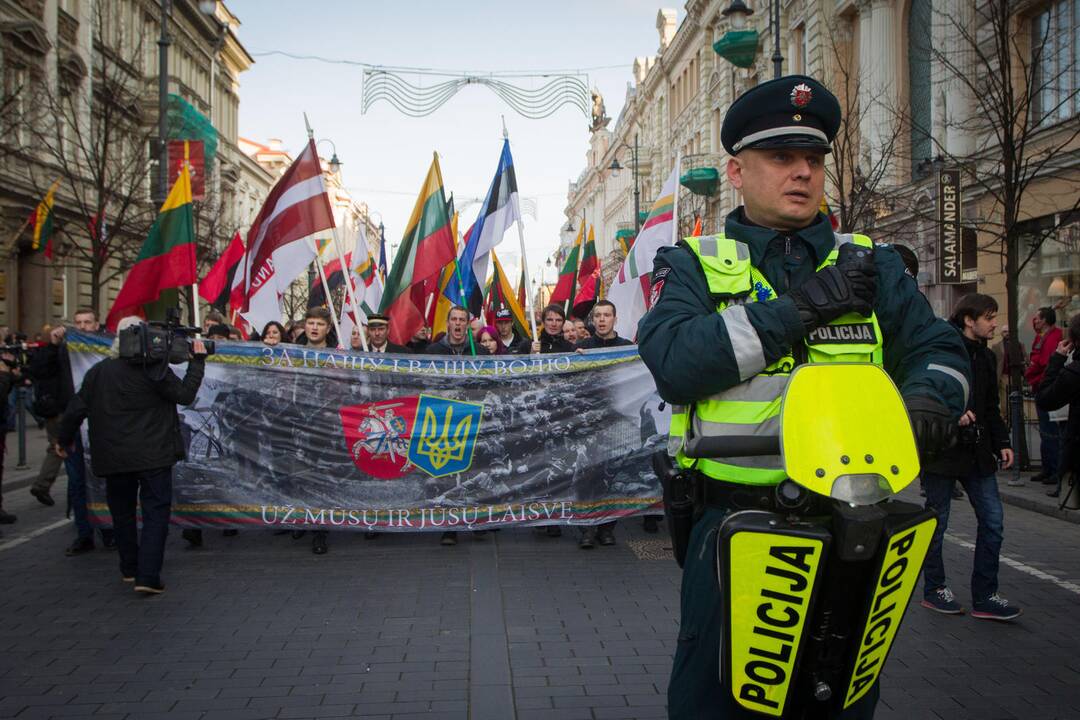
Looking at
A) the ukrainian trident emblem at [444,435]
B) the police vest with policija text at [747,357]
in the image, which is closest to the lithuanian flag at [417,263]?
the ukrainian trident emblem at [444,435]

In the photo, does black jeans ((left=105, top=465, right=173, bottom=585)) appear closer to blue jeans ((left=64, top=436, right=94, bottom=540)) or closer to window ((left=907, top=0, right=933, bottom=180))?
blue jeans ((left=64, top=436, right=94, bottom=540))

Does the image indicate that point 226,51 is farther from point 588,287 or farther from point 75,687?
point 75,687

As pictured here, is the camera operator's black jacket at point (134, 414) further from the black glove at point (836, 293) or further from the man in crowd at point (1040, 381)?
the man in crowd at point (1040, 381)

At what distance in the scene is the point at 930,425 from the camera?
6.79 ft

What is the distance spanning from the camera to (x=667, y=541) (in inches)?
337

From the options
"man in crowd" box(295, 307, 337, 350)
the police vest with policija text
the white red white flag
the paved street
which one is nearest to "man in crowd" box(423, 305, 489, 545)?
"man in crowd" box(295, 307, 337, 350)

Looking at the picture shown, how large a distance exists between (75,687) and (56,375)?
679cm

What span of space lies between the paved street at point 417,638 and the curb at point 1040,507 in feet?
4.11

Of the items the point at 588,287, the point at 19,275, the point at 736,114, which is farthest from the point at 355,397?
the point at 19,275

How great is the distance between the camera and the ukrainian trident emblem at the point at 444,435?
27.1ft

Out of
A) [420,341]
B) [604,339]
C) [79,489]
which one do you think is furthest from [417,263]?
[79,489]

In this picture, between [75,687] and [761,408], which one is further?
[75,687]

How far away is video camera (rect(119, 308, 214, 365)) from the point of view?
6660mm

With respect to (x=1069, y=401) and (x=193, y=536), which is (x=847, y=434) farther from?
(x=193, y=536)
